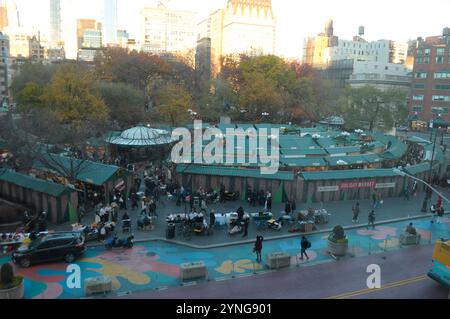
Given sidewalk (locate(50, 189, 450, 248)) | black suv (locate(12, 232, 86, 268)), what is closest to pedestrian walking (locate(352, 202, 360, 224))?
sidewalk (locate(50, 189, 450, 248))

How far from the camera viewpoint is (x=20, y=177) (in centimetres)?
2825

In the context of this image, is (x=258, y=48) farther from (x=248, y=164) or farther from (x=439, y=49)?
(x=248, y=164)

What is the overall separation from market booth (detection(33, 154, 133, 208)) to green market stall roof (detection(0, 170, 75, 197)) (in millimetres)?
1562

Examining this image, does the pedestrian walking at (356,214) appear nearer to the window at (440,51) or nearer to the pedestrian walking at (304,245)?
the pedestrian walking at (304,245)

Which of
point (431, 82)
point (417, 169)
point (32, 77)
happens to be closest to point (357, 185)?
point (417, 169)

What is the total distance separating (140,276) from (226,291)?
14.2ft

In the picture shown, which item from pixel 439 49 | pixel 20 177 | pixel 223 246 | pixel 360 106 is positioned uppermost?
pixel 439 49

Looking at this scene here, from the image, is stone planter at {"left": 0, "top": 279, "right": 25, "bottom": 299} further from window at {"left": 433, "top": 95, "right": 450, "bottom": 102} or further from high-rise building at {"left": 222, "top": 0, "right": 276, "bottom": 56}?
high-rise building at {"left": 222, "top": 0, "right": 276, "bottom": 56}

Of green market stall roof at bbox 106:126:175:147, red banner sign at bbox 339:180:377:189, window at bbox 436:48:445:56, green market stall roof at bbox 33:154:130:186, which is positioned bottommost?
red banner sign at bbox 339:180:377:189

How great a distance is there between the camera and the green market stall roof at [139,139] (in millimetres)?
40188

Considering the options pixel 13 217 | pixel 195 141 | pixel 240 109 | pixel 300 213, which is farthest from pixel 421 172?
pixel 240 109

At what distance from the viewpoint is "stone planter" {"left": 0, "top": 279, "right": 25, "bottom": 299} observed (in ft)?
50.8

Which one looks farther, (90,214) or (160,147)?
(160,147)

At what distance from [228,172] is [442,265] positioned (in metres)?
17.6
